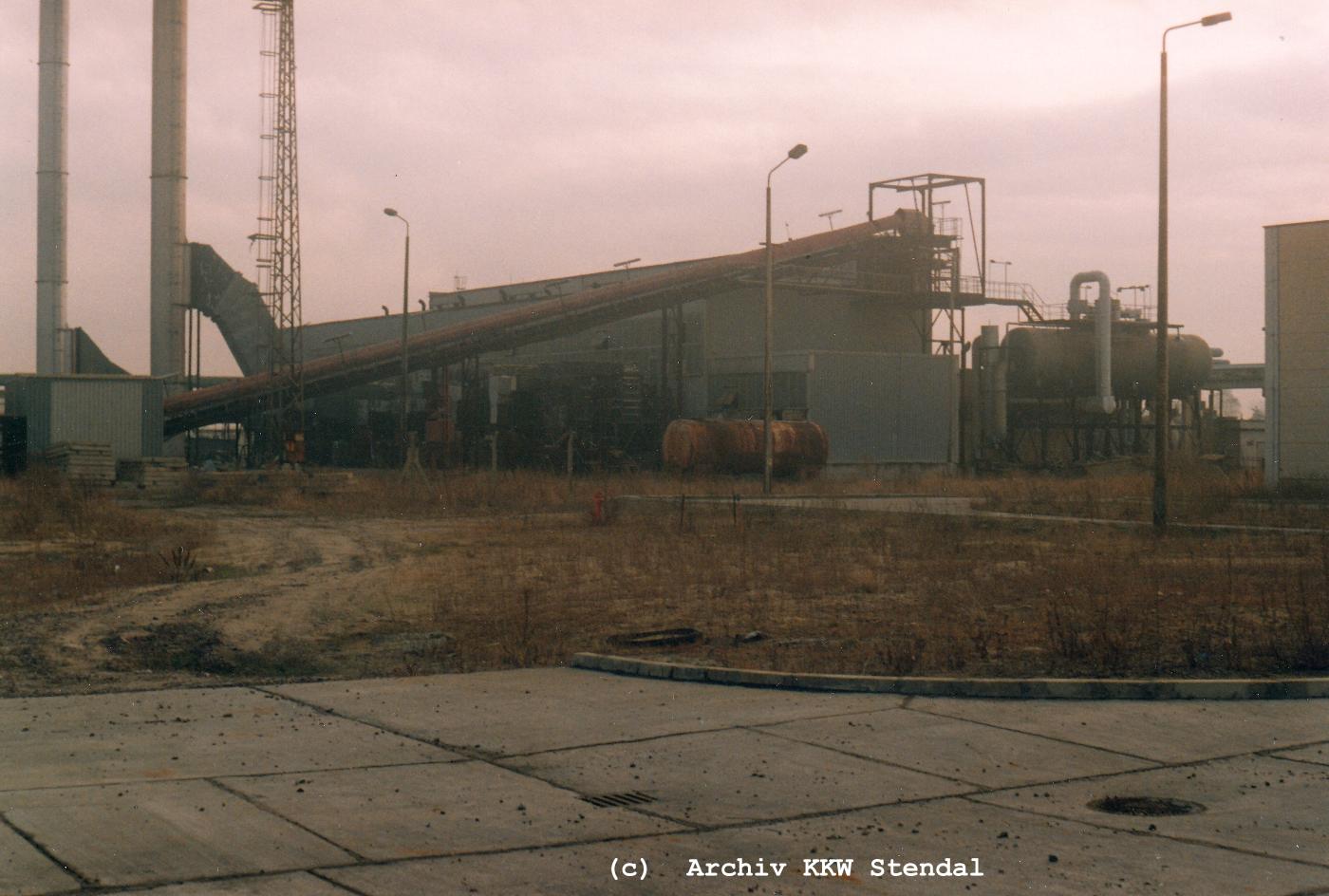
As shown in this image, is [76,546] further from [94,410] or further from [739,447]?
[739,447]

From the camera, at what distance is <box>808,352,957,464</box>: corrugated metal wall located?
53.3m

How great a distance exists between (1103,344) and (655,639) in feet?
159

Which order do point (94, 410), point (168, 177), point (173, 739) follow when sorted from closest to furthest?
point (173, 739) → point (94, 410) → point (168, 177)

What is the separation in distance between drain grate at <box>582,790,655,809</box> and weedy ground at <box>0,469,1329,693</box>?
370cm

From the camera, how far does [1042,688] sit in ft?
29.2

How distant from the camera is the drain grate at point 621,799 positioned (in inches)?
247

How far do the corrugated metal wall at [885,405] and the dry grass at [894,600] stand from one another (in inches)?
1160

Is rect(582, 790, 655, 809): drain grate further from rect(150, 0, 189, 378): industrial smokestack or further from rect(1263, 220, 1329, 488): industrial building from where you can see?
rect(150, 0, 189, 378): industrial smokestack

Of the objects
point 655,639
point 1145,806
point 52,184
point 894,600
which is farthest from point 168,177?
point 1145,806

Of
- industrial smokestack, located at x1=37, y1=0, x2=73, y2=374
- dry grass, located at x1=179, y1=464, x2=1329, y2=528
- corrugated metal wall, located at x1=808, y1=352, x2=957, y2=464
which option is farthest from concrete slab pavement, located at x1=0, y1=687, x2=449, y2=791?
industrial smokestack, located at x1=37, y1=0, x2=73, y2=374

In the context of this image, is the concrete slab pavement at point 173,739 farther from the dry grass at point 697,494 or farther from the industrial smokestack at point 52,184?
the industrial smokestack at point 52,184

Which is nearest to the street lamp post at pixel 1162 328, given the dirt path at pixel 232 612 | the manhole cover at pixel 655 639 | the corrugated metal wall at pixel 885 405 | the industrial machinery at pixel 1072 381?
the dirt path at pixel 232 612

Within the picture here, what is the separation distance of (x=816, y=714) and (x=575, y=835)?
9.46ft

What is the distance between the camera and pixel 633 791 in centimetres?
Answer: 652
